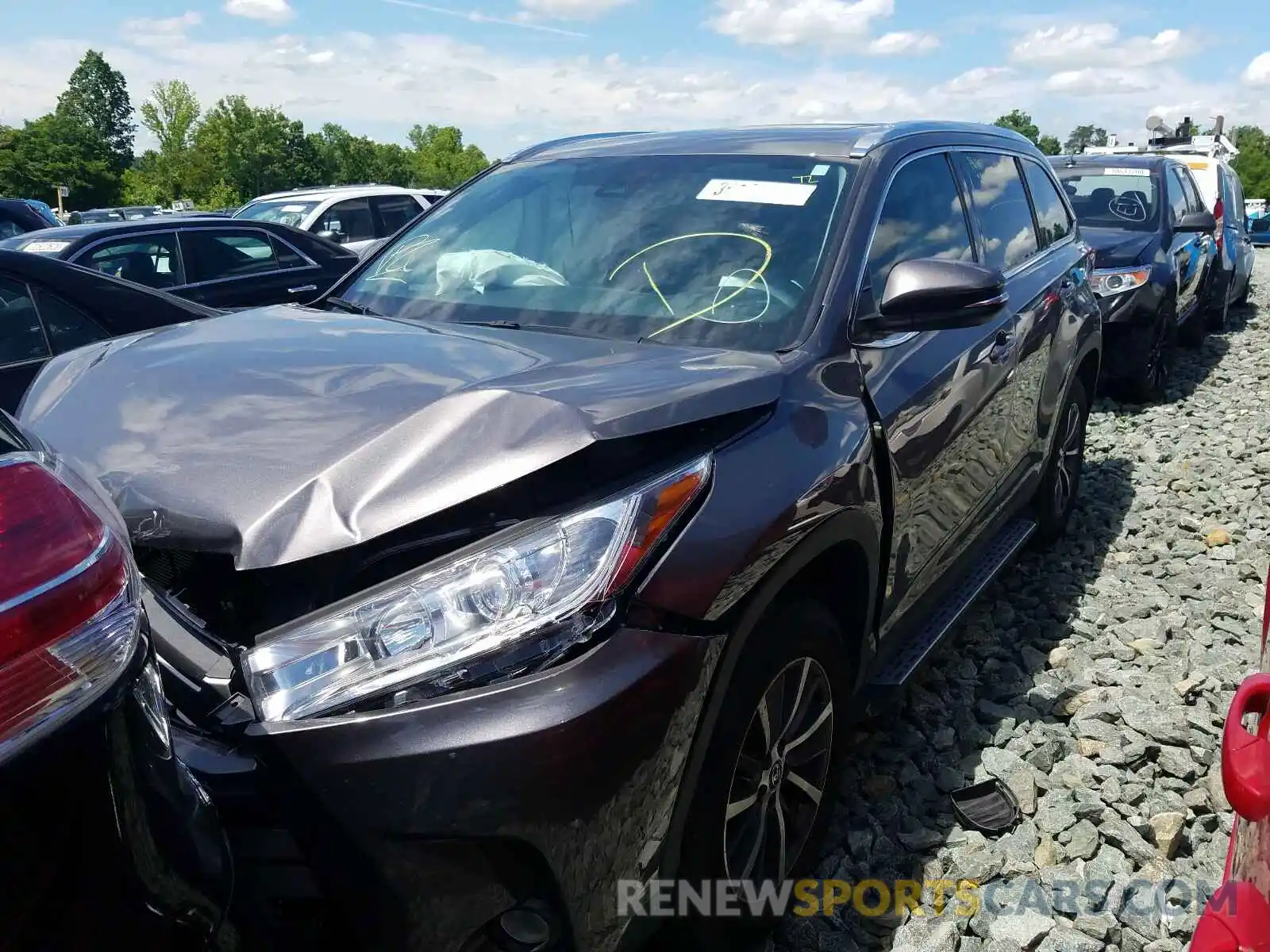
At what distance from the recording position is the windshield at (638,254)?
2635mm

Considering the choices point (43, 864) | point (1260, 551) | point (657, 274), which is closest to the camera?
point (43, 864)

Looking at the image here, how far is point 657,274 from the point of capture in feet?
9.15

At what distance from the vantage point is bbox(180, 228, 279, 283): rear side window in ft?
23.6

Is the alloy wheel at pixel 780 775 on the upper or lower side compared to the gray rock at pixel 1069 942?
upper

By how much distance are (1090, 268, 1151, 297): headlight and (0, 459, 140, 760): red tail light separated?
25.0 ft

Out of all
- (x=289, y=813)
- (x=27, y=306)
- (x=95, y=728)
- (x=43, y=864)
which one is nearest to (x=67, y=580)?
(x=95, y=728)

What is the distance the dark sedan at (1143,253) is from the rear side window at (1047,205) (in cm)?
237

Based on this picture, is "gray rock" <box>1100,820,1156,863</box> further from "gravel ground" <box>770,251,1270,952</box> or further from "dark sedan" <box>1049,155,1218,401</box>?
"dark sedan" <box>1049,155,1218,401</box>

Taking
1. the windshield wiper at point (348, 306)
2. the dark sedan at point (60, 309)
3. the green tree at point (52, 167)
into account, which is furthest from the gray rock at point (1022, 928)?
the green tree at point (52, 167)

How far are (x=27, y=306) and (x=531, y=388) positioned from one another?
3.39 meters

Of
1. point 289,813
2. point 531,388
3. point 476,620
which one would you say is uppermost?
point 531,388

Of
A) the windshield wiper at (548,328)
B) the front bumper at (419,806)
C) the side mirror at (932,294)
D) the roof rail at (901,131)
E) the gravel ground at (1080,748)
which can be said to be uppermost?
the roof rail at (901,131)

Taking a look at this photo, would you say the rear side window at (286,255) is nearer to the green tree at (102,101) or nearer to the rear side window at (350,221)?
the rear side window at (350,221)

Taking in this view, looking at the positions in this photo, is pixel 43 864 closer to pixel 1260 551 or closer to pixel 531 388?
pixel 531 388
